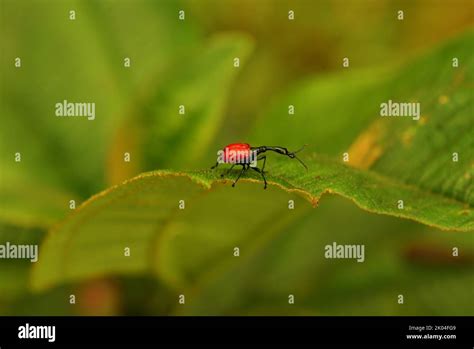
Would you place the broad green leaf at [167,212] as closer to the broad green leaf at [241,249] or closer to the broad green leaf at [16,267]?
the broad green leaf at [241,249]

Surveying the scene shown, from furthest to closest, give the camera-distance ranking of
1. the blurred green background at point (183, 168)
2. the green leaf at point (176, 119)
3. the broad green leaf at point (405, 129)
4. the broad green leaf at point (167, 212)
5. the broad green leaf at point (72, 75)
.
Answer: the broad green leaf at point (72, 75)
the green leaf at point (176, 119)
the blurred green background at point (183, 168)
the broad green leaf at point (405, 129)
the broad green leaf at point (167, 212)

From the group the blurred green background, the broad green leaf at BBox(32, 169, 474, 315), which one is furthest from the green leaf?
the broad green leaf at BBox(32, 169, 474, 315)

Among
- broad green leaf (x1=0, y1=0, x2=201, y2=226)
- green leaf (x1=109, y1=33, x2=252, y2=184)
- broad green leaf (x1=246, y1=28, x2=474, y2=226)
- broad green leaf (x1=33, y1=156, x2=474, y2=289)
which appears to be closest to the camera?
broad green leaf (x1=33, y1=156, x2=474, y2=289)

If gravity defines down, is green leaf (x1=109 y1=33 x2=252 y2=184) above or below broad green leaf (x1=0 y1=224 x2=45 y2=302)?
above

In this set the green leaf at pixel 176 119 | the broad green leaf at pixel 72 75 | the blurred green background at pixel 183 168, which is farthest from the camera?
the broad green leaf at pixel 72 75

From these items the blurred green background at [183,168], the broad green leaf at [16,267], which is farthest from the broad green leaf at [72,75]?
the broad green leaf at [16,267]

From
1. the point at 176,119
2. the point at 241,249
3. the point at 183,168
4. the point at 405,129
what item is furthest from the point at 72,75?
the point at 405,129

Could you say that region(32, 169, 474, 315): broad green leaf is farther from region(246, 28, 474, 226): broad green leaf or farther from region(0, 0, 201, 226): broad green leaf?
region(0, 0, 201, 226): broad green leaf

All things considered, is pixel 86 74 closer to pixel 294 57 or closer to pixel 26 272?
pixel 26 272

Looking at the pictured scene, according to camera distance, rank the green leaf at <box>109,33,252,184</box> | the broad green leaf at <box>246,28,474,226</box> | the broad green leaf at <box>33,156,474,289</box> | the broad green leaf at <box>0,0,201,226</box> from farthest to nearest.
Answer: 1. the broad green leaf at <box>0,0,201,226</box>
2. the green leaf at <box>109,33,252,184</box>
3. the broad green leaf at <box>246,28,474,226</box>
4. the broad green leaf at <box>33,156,474,289</box>

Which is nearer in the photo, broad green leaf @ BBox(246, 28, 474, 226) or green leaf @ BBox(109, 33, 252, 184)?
broad green leaf @ BBox(246, 28, 474, 226)
